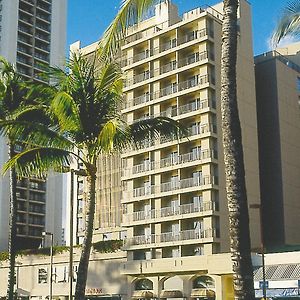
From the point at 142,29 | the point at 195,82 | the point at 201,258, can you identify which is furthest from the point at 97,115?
the point at 142,29

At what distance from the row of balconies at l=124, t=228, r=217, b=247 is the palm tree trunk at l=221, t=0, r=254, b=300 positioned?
45070mm

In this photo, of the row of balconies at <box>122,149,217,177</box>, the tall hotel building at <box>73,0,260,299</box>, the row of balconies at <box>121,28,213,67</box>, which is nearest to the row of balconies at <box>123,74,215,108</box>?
the tall hotel building at <box>73,0,260,299</box>

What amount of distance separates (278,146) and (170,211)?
14.5m

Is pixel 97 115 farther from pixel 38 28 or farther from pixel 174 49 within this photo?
pixel 38 28

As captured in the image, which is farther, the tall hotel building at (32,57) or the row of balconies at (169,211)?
the tall hotel building at (32,57)

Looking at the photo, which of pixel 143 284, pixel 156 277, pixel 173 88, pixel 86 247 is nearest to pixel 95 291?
pixel 143 284

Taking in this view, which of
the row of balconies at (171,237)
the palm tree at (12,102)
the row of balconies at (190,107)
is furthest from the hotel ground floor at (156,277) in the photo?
the palm tree at (12,102)

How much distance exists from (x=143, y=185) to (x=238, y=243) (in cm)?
5475

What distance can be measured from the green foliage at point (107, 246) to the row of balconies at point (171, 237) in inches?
53.3

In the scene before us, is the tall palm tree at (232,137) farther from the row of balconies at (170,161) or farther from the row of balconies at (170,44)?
the row of balconies at (170,44)

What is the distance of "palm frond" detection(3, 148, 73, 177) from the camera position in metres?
22.4

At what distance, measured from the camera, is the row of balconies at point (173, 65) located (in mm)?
63312

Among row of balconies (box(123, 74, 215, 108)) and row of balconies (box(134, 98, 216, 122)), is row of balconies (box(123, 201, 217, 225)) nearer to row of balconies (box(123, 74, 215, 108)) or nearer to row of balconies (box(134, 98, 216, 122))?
row of balconies (box(134, 98, 216, 122))

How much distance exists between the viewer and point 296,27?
20609 mm
